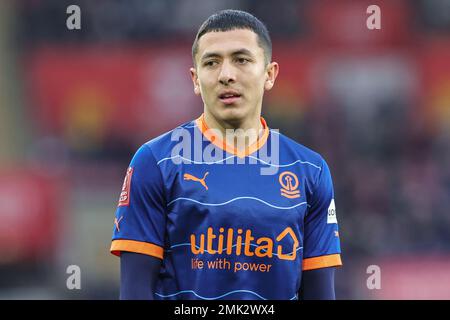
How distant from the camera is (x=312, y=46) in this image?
1421 centimetres

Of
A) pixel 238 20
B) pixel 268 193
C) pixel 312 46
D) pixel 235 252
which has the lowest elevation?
pixel 235 252

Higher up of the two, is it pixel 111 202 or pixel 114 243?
pixel 111 202

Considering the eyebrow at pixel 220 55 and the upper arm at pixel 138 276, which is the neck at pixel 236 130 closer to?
the eyebrow at pixel 220 55

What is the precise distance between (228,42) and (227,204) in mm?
622

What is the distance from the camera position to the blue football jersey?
3.23 metres

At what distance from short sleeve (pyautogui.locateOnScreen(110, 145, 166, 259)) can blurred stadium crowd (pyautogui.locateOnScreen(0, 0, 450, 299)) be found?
819cm

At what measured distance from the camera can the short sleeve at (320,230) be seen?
3438 millimetres

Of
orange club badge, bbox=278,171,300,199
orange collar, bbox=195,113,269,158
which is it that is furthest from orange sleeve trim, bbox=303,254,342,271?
orange collar, bbox=195,113,269,158

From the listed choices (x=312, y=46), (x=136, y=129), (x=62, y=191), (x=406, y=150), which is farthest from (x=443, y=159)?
(x=62, y=191)

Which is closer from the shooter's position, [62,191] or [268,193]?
[268,193]

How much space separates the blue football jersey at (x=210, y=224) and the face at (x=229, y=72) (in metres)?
0.21

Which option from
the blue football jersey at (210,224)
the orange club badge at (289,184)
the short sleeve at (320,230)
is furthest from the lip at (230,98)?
the short sleeve at (320,230)
